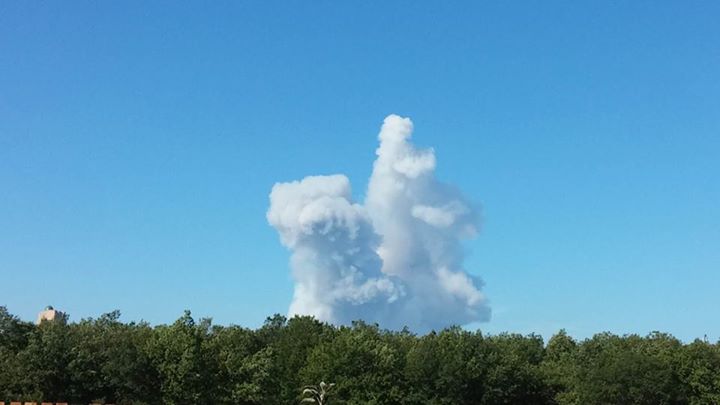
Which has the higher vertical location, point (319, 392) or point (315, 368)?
point (315, 368)

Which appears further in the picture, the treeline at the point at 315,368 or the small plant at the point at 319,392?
the treeline at the point at 315,368

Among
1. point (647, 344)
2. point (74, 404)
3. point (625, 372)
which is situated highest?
point (647, 344)

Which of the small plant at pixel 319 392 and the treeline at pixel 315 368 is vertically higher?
the treeline at pixel 315 368

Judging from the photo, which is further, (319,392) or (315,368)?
(315,368)

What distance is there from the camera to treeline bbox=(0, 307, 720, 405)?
77625 millimetres

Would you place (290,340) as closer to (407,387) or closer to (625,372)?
(407,387)

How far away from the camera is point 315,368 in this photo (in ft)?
280

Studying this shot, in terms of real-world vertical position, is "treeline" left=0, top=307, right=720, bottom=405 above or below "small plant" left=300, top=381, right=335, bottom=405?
above

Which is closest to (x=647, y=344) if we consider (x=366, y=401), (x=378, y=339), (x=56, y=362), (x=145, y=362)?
(x=378, y=339)

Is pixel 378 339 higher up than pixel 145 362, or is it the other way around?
pixel 378 339

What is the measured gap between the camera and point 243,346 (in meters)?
91.0

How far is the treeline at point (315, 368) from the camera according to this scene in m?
77.6

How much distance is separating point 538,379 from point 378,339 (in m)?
18.9

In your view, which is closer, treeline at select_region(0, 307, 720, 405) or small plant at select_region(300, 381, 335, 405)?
small plant at select_region(300, 381, 335, 405)
